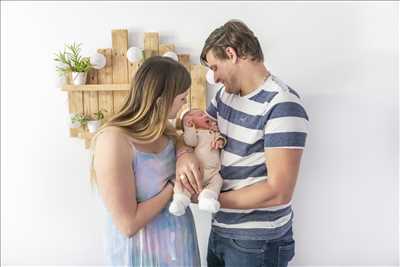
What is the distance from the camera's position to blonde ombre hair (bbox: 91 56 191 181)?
1.23 metres

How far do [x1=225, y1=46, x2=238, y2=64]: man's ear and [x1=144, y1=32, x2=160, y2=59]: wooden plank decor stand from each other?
70 centimetres

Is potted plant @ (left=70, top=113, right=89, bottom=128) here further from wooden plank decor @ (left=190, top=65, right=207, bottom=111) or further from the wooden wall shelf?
wooden plank decor @ (left=190, top=65, right=207, bottom=111)

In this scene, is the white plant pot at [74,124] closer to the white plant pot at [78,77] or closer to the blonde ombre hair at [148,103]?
the white plant pot at [78,77]

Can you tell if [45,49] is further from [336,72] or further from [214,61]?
[336,72]

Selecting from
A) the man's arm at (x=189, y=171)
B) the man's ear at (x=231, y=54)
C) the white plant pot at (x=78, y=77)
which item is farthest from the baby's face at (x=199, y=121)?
the white plant pot at (x=78, y=77)

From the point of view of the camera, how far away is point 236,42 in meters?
1.39

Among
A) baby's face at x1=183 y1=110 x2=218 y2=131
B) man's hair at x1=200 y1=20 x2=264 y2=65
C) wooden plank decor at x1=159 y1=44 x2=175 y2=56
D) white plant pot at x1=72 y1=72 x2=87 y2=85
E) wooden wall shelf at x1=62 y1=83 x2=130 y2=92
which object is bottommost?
baby's face at x1=183 y1=110 x2=218 y2=131

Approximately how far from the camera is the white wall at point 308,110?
199cm

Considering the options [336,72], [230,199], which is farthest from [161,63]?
[336,72]

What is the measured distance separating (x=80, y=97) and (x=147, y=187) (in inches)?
38.5

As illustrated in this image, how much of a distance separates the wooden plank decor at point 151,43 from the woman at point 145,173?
2.47ft

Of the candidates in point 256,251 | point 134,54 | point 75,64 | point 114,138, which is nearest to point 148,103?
point 114,138

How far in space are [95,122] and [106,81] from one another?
21 centimetres

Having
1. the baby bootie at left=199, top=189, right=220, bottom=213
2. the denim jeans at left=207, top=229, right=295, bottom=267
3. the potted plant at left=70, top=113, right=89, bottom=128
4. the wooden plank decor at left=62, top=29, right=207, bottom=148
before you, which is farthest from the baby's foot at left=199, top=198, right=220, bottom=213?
the potted plant at left=70, top=113, right=89, bottom=128
